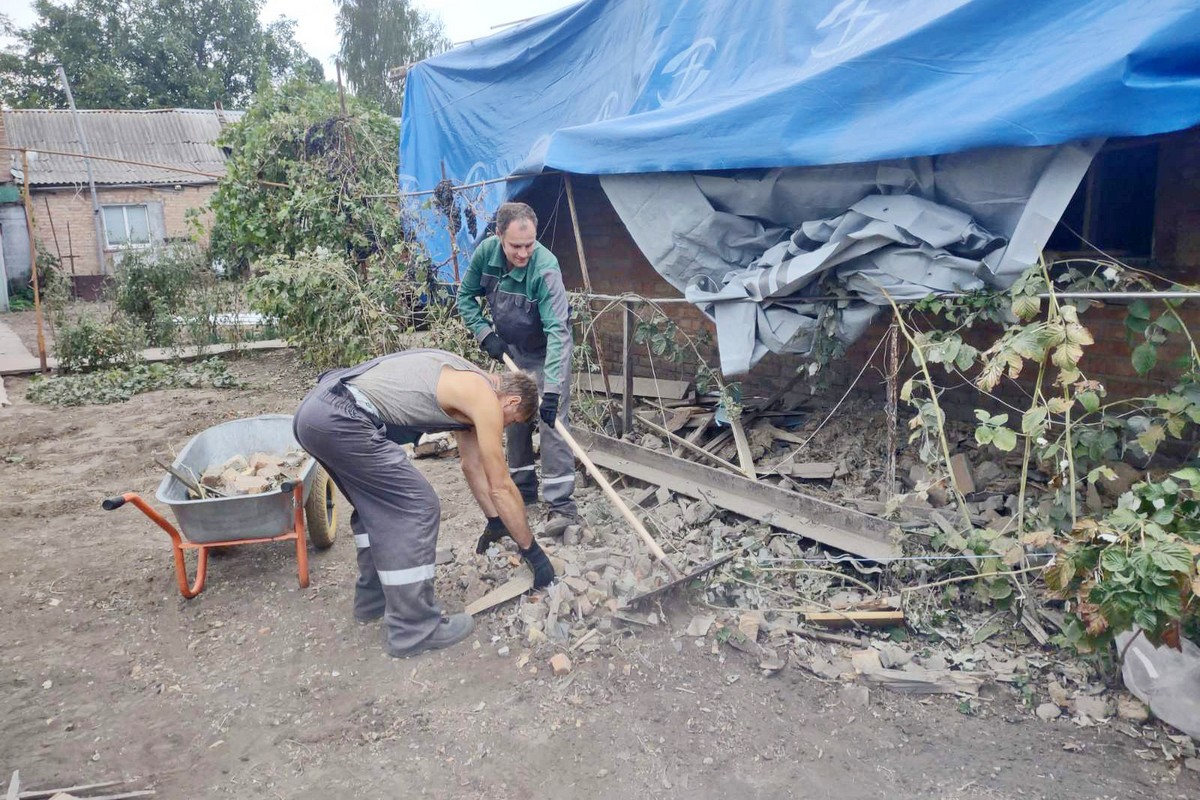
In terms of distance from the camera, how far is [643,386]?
6.85 metres

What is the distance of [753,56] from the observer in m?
5.38

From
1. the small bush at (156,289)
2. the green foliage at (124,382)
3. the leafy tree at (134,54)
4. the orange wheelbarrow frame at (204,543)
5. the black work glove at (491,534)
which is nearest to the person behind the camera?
the orange wheelbarrow frame at (204,543)

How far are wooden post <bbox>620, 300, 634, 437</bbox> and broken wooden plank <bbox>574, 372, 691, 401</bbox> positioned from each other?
253 millimetres

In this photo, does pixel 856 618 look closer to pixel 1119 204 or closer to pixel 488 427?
pixel 488 427

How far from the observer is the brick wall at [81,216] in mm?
21734

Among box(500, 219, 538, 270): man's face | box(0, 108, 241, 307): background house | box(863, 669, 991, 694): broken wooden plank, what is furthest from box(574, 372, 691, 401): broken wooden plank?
box(0, 108, 241, 307): background house

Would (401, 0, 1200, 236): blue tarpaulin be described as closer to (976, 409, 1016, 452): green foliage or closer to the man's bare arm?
(976, 409, 1016, 452): green foliage

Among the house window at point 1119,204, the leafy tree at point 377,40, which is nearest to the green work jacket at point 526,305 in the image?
the house window at point 1119,204

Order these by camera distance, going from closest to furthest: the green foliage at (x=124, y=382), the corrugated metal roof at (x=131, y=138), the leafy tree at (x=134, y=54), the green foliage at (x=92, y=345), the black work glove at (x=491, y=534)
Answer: the black work glove at (x=491, y=534) < the green foliage at (x=124, y=382) < the green foliage at (x=92, y=345) < the corrugated metal roof at (x=131, y=138) < the leafy tree at (x=134, y=54)

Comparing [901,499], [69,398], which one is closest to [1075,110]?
[901,499]

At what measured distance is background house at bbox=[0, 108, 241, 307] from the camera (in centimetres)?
2056

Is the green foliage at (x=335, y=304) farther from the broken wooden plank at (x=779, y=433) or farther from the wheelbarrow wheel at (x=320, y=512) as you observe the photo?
the broken wooden plank at (x=779, y=433)

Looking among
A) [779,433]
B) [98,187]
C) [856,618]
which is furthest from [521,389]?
[98,187]

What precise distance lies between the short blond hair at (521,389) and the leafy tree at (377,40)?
2790cm
